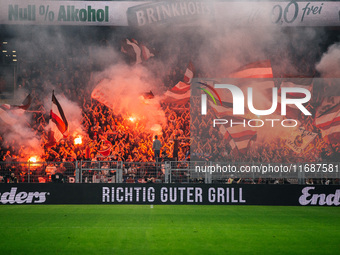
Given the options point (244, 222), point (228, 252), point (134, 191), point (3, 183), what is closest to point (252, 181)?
point (134, 191)

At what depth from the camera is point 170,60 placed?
20047mm

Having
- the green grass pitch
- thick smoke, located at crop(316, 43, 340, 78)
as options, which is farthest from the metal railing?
thick smoke, located at crop(316, 43, 340, 78)

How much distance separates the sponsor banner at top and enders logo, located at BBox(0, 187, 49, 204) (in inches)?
350

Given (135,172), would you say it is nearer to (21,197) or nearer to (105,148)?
(21,197)

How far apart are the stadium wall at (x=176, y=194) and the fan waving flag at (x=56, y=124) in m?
7.37

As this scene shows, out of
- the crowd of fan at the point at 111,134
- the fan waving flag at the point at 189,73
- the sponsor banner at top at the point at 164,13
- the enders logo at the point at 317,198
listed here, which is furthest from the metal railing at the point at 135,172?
the sponsor banner at top at the point at 164,13

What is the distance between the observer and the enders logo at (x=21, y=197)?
38.8ft

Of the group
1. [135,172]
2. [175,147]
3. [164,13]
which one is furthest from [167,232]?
[164,13]

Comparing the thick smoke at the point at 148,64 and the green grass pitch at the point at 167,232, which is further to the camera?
the thick smoke at the point at 148,64

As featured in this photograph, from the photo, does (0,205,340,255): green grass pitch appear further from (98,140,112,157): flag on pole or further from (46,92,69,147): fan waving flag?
(46,92,69,147): fan waving flag

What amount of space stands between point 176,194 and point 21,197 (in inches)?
162

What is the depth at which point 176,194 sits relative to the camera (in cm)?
1217

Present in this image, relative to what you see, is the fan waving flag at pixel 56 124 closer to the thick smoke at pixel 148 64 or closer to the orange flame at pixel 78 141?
the thick smoke at pixel 148 64

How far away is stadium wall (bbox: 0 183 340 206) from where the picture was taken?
12.0 meters
